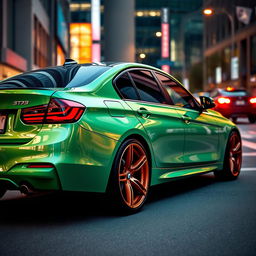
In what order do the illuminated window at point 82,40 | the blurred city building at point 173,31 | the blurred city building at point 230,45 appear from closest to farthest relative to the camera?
the blurred city building at point 230,45 < the illuminated window at point 82,40 < the blurred city building at point 173,31

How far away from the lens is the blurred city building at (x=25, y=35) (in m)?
27.6

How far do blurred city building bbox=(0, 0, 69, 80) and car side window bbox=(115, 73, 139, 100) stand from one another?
2045 centimetres

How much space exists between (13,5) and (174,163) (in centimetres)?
2890

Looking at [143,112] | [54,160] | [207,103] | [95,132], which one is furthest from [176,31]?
[54,160]

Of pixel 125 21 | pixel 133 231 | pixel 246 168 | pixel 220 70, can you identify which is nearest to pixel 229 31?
pixel 220 70

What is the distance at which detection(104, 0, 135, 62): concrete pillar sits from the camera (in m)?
36.1

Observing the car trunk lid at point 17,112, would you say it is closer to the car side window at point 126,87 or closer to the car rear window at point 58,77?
the car rear window at point 58,77

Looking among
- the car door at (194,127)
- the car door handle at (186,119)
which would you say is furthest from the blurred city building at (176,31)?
the car door handle at (186,119)

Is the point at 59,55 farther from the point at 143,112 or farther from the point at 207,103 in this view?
the point at 143,112

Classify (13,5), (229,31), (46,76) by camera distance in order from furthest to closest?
(229,31) < (13,5) < (46,76)

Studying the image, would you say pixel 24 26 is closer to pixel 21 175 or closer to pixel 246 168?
pixel 246 168

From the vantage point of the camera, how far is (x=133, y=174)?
5617mm

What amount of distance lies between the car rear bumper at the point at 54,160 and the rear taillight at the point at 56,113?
7cm

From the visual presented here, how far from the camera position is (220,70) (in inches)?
3123
